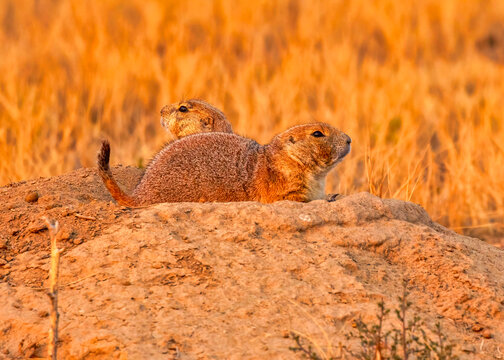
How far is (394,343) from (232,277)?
3.11ft

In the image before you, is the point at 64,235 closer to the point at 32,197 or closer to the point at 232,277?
the point at 32,197

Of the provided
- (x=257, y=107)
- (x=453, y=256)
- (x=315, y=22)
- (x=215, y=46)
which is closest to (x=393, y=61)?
(x=315, y=22)

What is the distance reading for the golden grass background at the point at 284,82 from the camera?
8.90 metres

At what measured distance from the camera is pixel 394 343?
13.2 ft

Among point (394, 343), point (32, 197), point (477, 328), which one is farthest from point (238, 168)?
point (394, 343)

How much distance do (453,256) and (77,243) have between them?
7.09 feet

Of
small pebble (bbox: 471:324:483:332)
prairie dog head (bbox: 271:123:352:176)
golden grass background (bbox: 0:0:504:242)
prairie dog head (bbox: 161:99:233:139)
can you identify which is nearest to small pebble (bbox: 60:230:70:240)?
prairie dog head (bbox: 271:123:352:176)

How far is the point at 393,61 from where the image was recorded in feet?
45.3

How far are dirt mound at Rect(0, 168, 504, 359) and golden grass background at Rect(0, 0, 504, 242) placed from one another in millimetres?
2297

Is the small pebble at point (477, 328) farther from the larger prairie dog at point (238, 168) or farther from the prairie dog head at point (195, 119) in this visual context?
the prairie dog head at point (195, 119)

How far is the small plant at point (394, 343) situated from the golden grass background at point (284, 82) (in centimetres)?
314

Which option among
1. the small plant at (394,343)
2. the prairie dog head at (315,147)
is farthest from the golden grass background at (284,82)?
Answer: the small plant at (394,343)

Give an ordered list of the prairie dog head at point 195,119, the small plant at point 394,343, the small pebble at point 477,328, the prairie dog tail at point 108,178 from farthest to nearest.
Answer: the prairie dog head at point 195,119, the prairie dog tail at point 108,178, the small pebble at point 477,328, the small plant at point 394,343

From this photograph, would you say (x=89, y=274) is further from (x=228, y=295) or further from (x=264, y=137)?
(x=264, y=137)
